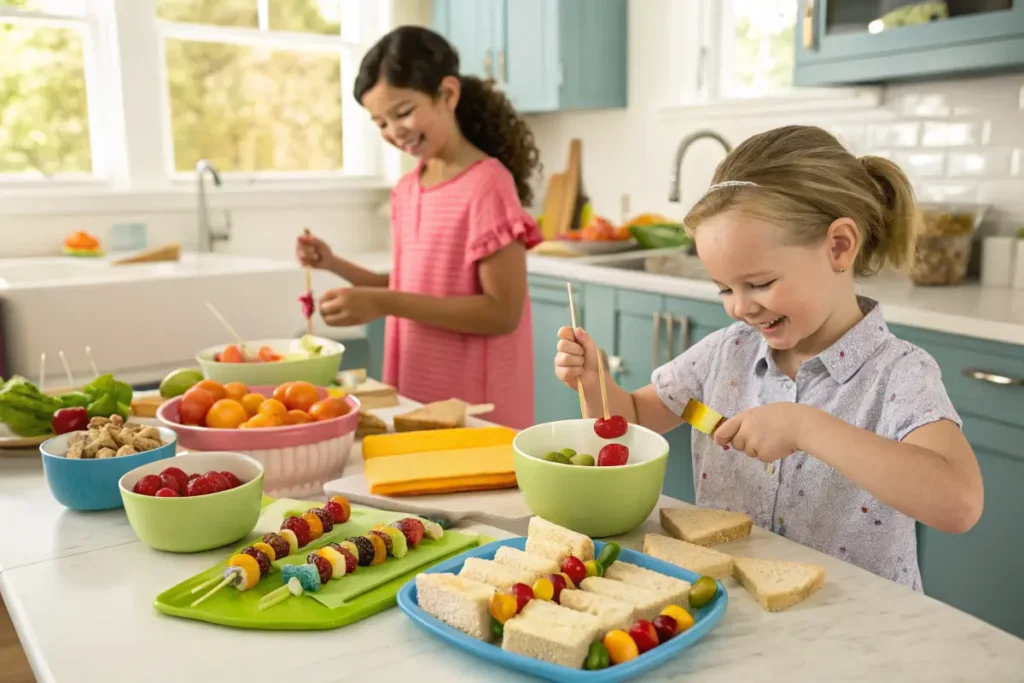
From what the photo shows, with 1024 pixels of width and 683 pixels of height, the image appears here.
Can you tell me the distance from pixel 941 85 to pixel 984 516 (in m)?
1.38

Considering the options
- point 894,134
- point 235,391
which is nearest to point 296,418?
point 235,391

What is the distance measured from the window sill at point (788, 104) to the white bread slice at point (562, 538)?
2.53 metres

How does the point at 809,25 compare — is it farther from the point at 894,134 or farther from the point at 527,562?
the point at 527,562

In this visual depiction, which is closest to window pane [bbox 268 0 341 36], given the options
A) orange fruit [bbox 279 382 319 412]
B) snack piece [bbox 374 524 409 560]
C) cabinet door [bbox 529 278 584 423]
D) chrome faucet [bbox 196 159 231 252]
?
chrome faucet [bbox 196 159 231 252]

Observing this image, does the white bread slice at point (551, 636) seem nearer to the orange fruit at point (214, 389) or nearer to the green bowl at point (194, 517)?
the green bowl at point (194, 517)

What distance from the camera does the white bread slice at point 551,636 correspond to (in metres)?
0.73

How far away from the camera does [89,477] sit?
113 cm

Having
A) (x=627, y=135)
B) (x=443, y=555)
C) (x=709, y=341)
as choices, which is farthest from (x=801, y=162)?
(x=627, y=135)

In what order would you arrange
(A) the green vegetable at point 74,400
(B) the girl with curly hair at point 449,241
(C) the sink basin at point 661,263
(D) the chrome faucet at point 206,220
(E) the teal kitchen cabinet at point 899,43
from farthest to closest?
(D) the chrome faucet at point 206,220 < (C) the sink basin at point 661,263 < (E) the teal kitchen cabinet at point 899,43 < (B) the girl with curly hair at point 449,241 < (A) the green vegetable at point 74,400

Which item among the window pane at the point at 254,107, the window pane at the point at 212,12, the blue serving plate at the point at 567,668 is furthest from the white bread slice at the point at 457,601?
the window pane at the point at 212,12

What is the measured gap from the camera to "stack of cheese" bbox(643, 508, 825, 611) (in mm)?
880

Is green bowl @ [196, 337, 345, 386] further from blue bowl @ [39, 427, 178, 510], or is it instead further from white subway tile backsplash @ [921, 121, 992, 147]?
white subway tile backsplash @ [921, 121, 992, 147]

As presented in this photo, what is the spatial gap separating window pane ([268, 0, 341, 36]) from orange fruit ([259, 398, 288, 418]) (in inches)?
123

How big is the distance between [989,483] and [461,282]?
Answer: 129cm
